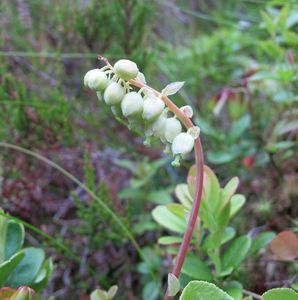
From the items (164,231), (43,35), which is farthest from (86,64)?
(164,231)

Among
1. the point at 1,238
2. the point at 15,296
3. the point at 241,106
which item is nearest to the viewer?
the point at 15,296

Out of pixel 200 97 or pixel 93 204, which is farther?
pixel 200 97

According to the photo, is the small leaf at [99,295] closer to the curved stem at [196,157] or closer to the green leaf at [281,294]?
the curved stem at [196,157]

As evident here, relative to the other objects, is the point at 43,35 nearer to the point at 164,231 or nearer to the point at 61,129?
the point at 61,129

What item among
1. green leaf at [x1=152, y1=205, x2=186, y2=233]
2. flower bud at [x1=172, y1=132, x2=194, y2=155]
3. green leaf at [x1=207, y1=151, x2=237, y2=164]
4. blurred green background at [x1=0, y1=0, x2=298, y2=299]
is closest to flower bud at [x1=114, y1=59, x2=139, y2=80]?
flower bud at [x1=172, y1=132, x2=194, y2=155]

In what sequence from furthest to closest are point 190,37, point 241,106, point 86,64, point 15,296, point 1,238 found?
point 190,37, point 86,64, point 241,106, point 1,238, point 15,296

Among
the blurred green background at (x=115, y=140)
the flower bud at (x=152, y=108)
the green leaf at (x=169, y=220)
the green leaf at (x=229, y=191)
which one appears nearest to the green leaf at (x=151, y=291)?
the blurred green background at (x=115, y=140)

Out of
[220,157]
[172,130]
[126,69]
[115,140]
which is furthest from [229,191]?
[115,140]
